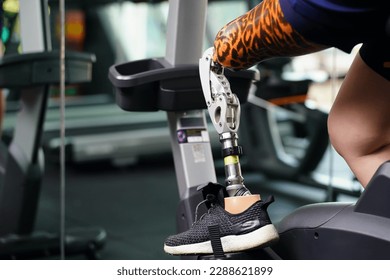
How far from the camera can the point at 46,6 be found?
303 cm

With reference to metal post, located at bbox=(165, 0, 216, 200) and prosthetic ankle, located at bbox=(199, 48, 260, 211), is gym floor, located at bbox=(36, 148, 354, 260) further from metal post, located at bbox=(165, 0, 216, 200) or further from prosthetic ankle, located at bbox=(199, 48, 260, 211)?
prosthetic ankle, located at bbox=(199, 48, 260, 211)

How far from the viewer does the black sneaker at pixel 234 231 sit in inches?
64.1

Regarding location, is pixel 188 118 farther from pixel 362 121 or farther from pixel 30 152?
pixel 30 152

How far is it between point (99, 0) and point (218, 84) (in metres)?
3.32

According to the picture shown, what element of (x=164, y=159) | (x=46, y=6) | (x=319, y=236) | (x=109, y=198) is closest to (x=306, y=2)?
(x=319, y=236)

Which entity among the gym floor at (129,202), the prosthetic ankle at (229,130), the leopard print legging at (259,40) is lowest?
the gym floor at (129,202)

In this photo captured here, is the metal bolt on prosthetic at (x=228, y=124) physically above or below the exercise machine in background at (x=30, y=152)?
above

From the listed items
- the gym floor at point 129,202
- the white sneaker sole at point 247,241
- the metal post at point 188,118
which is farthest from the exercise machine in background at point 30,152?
the white sneaker sole at point 247,241

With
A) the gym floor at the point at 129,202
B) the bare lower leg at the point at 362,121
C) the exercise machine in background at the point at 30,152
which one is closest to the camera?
the bare lower leg at the point at 362,121

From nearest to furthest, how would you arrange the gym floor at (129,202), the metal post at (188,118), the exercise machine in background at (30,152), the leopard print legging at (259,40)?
the leopard print legging at (259,40) → the metal post at (188,118) → the exercise machine in background at (30,152) → the gym floor at (129,202)

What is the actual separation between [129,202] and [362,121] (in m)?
2.43

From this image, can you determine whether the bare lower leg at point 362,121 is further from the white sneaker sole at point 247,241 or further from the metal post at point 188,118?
the metal post at point 188,118

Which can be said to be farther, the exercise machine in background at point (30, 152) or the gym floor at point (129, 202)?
the gym floor at point (129, 202)

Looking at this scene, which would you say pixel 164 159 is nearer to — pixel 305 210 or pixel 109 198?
pixel 109 198
